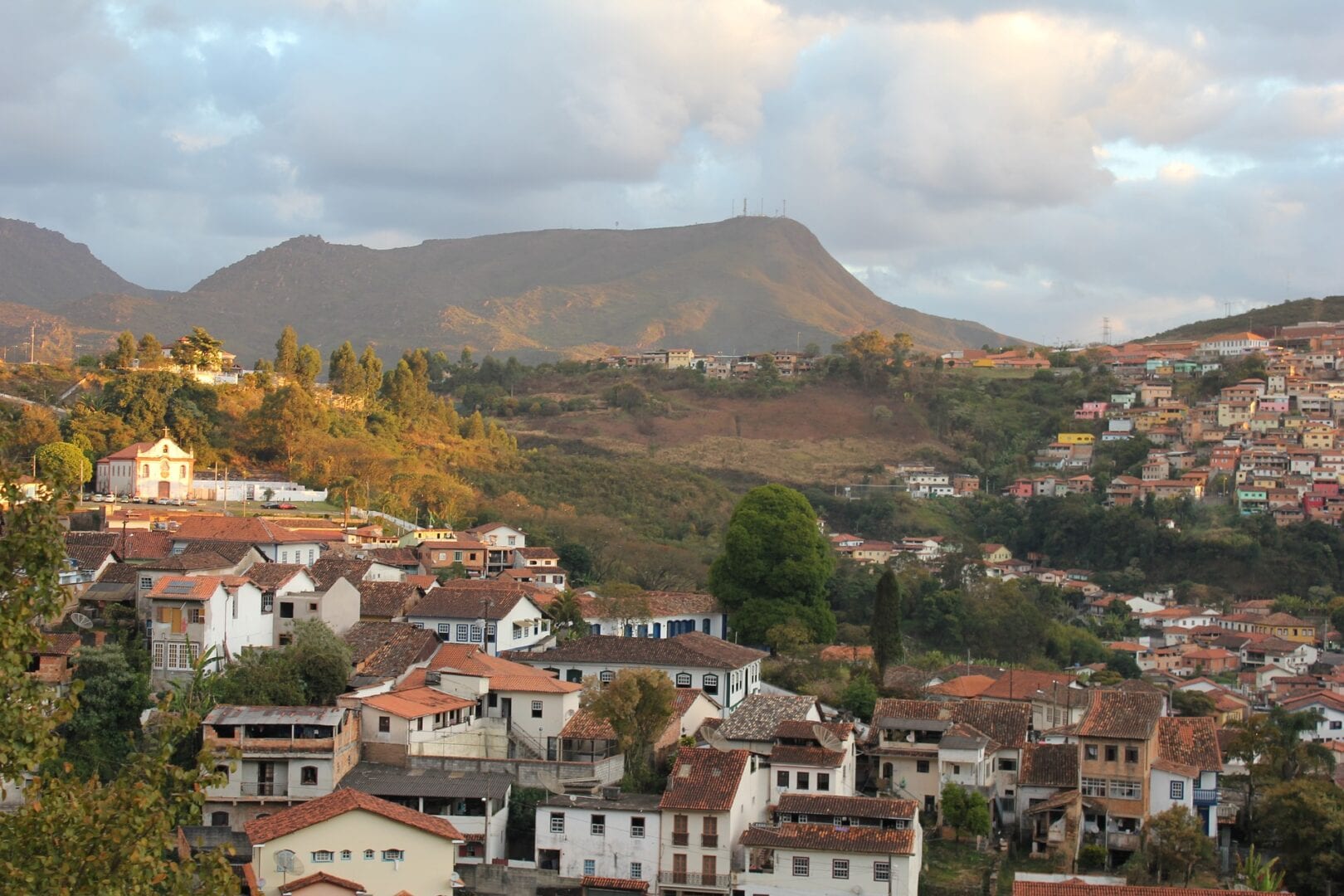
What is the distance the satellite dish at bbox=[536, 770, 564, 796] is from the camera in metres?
25.5

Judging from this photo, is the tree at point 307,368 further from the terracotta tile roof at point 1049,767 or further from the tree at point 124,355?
the terracotta tile roof at point 1049,767

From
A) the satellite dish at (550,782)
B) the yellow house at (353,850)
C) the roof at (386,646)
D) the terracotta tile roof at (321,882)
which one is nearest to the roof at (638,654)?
the roof at (386,646)

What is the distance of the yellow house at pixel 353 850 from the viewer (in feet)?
72.5

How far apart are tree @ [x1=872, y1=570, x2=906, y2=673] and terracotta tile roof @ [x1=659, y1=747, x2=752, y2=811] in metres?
9.43

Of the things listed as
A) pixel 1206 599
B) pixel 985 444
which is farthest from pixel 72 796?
pixel 985 444

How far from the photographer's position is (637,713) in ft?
85.2

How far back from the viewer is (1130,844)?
2592 centimetres

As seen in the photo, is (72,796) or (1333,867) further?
(1333,867)

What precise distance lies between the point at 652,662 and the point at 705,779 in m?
5.33

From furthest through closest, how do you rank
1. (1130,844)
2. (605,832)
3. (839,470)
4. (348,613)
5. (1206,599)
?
(839,470), (1206,599), (348,613), (1130,844), (605,832)

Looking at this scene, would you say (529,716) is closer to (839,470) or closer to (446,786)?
(446,786)

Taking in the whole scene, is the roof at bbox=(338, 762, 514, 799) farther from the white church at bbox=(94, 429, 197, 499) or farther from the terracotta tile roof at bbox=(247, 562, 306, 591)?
the white church at bbox=(94, 429, 197, 499)

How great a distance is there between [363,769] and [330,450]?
26572mm

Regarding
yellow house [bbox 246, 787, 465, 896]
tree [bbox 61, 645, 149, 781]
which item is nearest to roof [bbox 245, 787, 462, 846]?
yellow house [bbox 246, 787, 465, 896]
